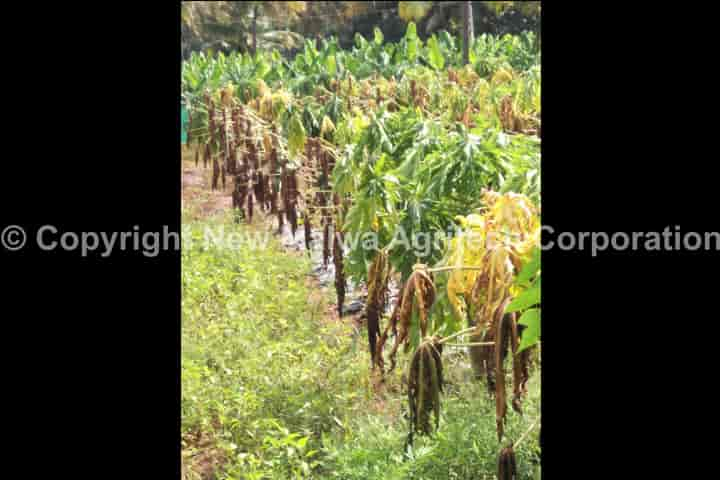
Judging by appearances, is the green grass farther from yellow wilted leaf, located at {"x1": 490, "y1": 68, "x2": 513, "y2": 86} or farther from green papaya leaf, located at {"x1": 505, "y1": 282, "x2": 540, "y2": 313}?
yellow wilted leaf, located at {"x1": 490, "y1": 68, "x2": 513, "y2": 86}

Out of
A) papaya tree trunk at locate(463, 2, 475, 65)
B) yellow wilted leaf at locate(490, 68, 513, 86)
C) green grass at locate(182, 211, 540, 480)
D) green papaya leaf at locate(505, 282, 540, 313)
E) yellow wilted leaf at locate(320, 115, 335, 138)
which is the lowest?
green grass at locate(182, 211, 540, 480)

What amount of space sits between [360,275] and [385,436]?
0.67 m

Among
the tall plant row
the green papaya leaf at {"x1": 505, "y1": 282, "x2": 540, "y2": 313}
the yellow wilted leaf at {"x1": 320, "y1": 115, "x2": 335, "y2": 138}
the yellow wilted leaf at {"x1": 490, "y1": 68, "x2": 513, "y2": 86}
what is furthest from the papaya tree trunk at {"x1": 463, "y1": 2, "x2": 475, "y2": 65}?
the green papaya leaf at {"x1": 505, "y1": 282, "x2": 540, "y2": 313}

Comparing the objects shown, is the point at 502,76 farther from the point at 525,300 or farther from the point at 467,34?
the point at 525,300

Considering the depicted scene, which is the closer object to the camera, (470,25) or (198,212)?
(198,212)

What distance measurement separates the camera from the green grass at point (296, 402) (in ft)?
7.98

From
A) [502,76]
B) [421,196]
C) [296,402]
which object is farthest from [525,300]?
[502,76]

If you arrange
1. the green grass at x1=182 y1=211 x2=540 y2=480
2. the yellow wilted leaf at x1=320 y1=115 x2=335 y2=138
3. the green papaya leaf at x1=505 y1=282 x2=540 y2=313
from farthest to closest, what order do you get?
1. the yellow wilted leaf at x1=320 y1=115 x2=335 y2=138
2. the green grass at x1=182 y1=211 x2=540 y2=480
3. the green papaya leaf at x1=505 y1=282 x2=540 y2=313

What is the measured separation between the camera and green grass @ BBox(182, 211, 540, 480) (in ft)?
7.98

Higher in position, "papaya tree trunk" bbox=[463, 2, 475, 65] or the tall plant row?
"papaya tree trunk" bbox=[463, 2, 475, 65]
